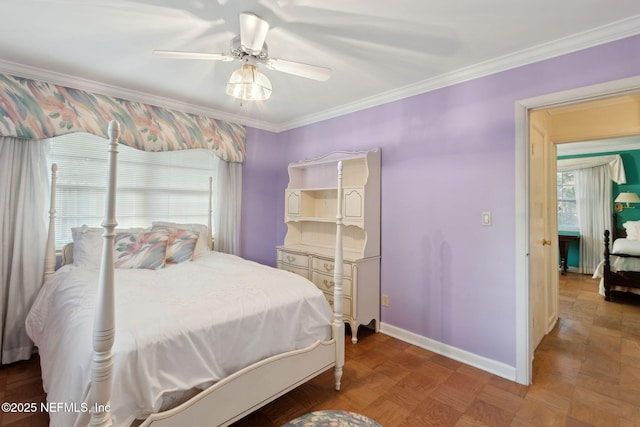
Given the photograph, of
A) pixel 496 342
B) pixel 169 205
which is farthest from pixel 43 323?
pixel 496 342

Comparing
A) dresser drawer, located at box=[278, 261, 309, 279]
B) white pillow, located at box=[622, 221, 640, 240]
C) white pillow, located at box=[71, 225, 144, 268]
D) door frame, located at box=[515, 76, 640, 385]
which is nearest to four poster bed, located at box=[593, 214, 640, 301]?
white pillow, located at box=[622, 221, 640, 240]

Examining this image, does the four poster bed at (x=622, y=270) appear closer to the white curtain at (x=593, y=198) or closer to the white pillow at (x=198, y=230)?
the white curtain at (x=593, y=198)

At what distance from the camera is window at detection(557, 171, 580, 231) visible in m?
5.89

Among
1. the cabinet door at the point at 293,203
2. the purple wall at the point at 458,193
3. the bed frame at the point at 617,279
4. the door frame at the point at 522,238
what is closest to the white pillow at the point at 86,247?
the cabinet door at the point at 293,203

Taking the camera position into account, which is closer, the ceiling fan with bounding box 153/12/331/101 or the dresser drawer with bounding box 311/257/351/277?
the ceiling fan with bounding box 153/12/331/101

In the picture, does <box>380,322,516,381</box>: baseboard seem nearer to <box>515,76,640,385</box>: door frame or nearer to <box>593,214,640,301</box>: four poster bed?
<box>515,76,640,385</box>: door frame

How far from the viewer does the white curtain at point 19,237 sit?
230 centimetres

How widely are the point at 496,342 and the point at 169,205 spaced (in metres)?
3.37

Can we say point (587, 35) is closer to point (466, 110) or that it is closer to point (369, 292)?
point (466, 110)

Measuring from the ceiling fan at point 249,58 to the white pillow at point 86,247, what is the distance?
5.60 ft

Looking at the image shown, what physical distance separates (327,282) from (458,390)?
1374mm

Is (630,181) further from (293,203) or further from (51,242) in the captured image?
(51,242)

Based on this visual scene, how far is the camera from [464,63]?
2297 mm

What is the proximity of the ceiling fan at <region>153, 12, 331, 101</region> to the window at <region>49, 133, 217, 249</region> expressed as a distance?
1336 mm
